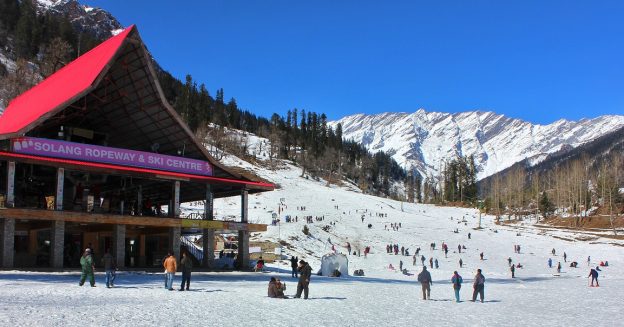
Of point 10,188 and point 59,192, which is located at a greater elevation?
point 10,188

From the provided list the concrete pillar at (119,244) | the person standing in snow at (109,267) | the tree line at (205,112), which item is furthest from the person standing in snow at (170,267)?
the tree line at (205,112)

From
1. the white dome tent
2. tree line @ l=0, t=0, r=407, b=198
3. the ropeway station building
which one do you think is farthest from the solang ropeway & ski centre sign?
tree line @ l=0, t=0, r=407, b=198

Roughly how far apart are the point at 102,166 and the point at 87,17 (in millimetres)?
167593

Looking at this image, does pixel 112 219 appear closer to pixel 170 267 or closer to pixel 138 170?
pixel 138 170

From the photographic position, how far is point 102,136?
36875 mm

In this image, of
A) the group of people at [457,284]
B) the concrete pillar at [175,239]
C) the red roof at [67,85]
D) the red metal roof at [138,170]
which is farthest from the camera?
the concrete pillar at [175,239]

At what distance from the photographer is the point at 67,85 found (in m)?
35.6

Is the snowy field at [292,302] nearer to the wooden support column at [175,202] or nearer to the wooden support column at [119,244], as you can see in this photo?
the wooden support column at [119,244]

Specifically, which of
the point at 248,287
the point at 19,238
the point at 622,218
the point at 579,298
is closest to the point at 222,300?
the point at 248,287

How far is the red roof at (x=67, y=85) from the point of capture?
104 ft

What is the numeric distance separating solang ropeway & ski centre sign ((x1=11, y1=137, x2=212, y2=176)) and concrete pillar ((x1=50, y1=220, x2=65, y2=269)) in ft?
12.1

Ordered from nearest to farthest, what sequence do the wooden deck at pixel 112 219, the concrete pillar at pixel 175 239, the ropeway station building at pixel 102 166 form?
the wooden deck at pixel 112 219 < the ropeway station building at pixel 102 166 < the concrete pillar at pixel 175 239

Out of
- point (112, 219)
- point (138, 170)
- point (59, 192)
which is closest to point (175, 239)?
point (112, 219)

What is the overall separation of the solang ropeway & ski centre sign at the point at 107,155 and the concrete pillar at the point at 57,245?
12.1ft
